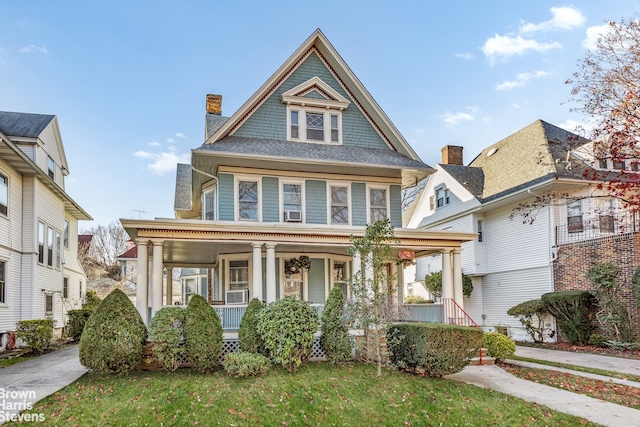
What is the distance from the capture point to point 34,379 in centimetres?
1003

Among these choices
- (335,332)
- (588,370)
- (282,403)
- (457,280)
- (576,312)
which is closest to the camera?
(282,403)

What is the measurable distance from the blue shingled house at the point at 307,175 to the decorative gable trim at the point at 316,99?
0.11 ft

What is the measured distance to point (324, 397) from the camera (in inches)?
349

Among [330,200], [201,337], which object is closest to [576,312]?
[330,200]

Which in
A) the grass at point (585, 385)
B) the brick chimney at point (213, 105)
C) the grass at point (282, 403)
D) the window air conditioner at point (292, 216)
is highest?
the brick chimney at point (213, 105)

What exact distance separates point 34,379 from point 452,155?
2286 cm

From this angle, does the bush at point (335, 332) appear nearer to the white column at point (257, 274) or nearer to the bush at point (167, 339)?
the white column at point (257, 274)

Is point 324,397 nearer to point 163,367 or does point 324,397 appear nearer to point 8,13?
point 163,367

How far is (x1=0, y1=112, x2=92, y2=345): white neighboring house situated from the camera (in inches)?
635

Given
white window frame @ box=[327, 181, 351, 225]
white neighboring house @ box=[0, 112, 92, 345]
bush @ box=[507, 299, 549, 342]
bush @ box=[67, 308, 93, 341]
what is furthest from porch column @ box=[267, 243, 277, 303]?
bush @ box=[67, 308, 93, 341]

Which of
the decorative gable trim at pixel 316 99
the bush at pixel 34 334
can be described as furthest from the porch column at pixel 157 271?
the decorative gable trim at pixel 316 99

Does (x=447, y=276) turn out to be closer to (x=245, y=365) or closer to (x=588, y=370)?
(x=588, y=370)

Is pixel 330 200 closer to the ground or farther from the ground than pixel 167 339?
farther from the ground

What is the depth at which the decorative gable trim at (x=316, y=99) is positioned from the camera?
1600cm
